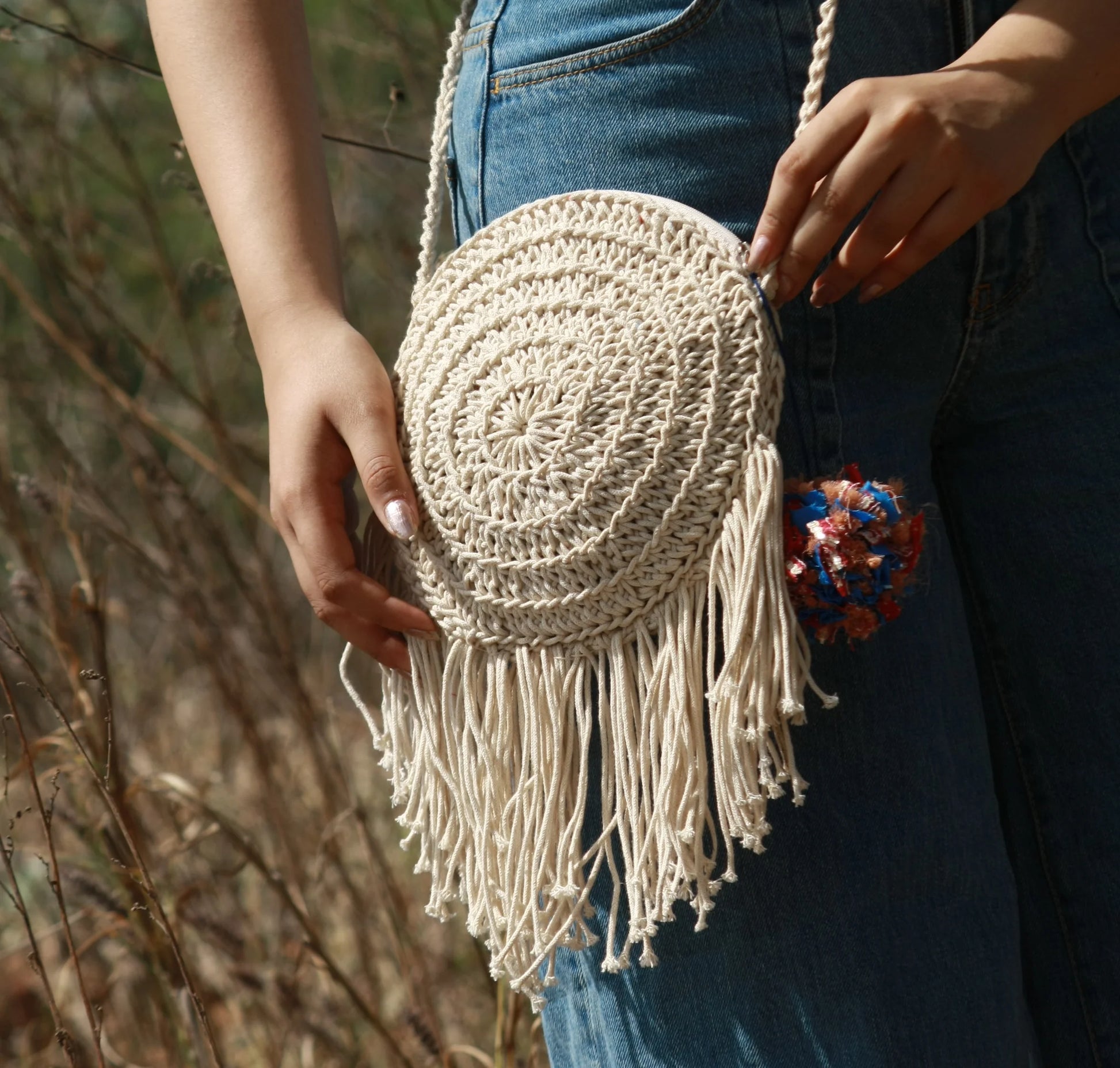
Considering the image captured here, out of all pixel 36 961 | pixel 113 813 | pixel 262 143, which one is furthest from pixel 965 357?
pixel 36 961

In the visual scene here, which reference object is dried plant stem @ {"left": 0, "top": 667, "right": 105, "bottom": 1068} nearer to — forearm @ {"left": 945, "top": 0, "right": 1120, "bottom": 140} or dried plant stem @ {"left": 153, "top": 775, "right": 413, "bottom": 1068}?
dried plant stem @ {"left": 153, "top": 775, "right": 413, "bottom": 1068}

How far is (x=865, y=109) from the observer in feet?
2.11

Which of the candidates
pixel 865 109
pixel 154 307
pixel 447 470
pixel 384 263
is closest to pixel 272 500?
pixel 447 470

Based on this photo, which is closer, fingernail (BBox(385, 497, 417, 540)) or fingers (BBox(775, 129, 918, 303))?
fingers (BBox(775, 129, 918, 303))

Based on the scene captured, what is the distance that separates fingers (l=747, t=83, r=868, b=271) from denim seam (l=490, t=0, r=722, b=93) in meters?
0.11

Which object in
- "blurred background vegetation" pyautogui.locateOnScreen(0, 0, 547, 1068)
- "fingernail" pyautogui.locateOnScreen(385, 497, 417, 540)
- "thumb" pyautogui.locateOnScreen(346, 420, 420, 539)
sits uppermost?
"thumb" pyautogui.locateOnScreen(346, 420, 420, 539)

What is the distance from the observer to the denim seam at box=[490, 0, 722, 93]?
700 mm

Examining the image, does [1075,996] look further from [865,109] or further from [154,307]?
[154,307]

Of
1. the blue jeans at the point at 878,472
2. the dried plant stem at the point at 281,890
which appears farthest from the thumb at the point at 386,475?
the dried plant stem at the point at 281,890

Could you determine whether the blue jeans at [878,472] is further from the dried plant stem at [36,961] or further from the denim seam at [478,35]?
the dried plant stem at [36,961]

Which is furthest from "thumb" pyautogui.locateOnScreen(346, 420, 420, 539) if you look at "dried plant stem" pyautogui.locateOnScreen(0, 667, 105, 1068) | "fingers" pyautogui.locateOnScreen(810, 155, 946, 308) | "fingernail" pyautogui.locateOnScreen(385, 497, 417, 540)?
"dried plant stem" pyautogui.locateOnScreen(0, 667, 105, 1068)

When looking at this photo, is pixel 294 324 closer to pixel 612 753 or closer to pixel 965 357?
pixel 612 753

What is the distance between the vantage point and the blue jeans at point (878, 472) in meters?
0.72

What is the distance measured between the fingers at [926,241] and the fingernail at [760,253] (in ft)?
0.21
